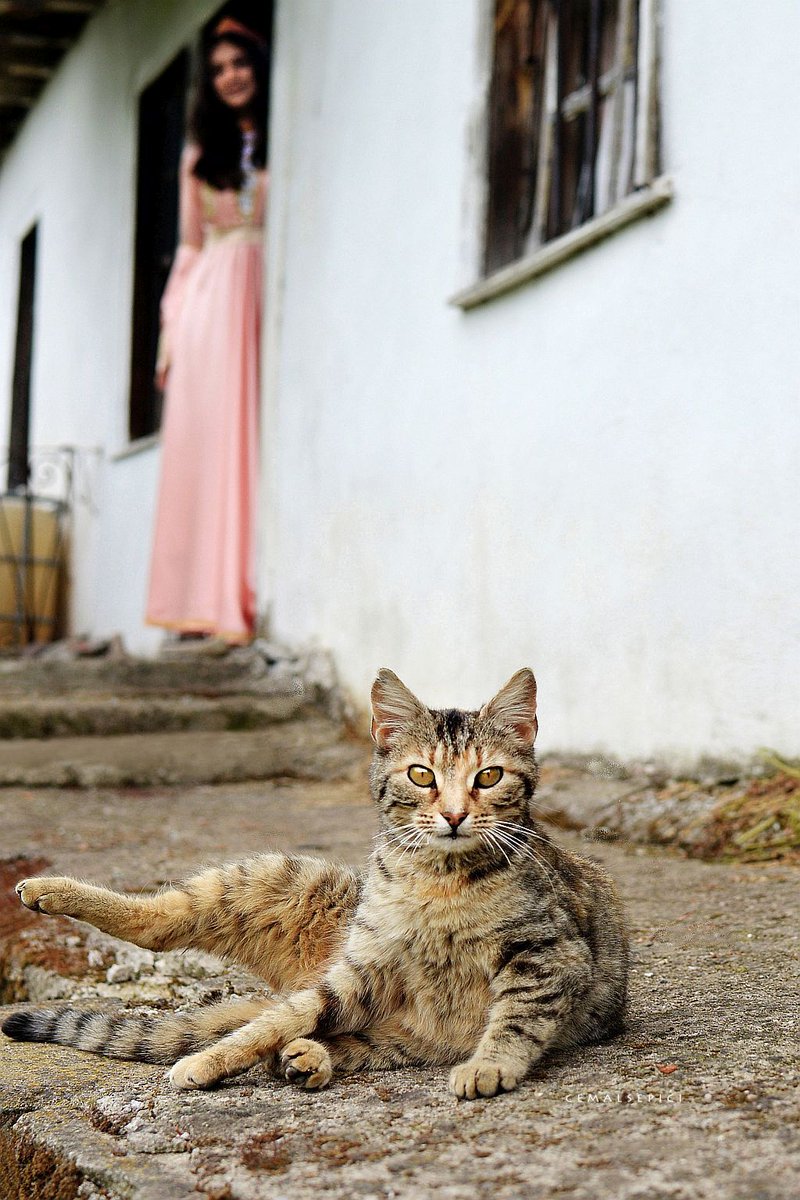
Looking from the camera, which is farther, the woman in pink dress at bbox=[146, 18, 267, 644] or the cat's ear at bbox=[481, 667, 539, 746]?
the woman in pink dress at bbox=[146, 18, 267, 644]

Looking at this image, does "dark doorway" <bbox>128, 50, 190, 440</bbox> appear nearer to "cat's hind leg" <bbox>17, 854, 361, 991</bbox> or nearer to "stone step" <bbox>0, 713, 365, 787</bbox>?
"stone step" <bbox>0, 713, 365, 787</bbox>

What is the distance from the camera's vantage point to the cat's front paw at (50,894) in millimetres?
2283

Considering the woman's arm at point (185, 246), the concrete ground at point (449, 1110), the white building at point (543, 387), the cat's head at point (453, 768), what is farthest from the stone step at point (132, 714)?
the cat's head at point (453, 768)

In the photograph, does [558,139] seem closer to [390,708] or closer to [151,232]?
[390,708]

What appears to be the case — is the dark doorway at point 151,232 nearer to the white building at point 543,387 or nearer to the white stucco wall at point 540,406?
the white building at point 543,387

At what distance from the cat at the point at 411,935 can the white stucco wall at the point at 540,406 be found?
1894 mm

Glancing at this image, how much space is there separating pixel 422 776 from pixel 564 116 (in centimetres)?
386

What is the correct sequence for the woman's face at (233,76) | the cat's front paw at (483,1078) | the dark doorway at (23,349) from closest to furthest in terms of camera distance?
the cat's front paw at (483,1078)
the woman's face at (233,76)
the dark doorway at (23,349)

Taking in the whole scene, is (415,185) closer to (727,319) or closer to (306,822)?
(727,319)

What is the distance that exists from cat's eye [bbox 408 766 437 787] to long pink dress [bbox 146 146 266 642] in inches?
212

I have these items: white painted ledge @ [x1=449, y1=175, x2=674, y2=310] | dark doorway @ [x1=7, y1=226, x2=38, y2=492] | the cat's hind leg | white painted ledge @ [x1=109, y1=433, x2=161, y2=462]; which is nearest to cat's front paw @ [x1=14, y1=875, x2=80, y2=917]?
the cat's hind leg

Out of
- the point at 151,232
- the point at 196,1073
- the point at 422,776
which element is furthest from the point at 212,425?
the point at 196,1073

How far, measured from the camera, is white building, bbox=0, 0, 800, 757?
4012mm

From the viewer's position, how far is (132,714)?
20.6 ft
